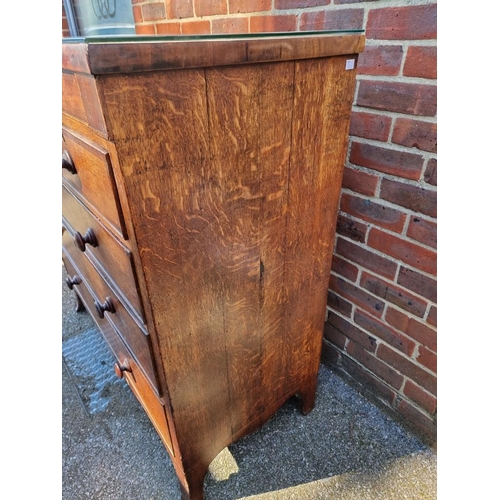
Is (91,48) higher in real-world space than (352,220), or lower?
higher

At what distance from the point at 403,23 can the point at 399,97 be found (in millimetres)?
169

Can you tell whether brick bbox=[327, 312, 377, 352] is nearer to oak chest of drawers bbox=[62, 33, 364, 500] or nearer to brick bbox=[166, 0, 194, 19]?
oak chest of drawers bbox=[62, 33, 364, 500]

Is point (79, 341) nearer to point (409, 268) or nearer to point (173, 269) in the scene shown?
point (173, 269)

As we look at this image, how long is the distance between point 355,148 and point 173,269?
28.8 inches

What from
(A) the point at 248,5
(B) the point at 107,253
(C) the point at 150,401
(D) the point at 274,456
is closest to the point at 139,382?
(C) the point at 150,401

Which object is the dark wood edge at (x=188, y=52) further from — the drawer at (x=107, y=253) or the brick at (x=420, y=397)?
the brick at (x=420, y=397)

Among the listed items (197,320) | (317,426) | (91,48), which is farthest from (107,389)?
(91,48)

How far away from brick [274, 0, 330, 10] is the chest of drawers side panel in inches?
15.9

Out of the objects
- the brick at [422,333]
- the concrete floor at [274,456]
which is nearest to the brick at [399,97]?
the brick at [422,333]

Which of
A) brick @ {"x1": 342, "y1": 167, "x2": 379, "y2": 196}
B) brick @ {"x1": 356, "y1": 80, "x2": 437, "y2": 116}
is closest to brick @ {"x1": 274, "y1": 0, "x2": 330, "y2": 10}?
brick @ {"x1": 356, "y1": 80, "x2": 437, "y2": 116}

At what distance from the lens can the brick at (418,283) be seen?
1101 mm

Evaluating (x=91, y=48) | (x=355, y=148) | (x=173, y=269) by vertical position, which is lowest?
(x=173, y=269)

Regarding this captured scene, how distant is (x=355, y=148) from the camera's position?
114cm

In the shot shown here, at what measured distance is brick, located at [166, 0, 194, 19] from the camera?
137 cm
